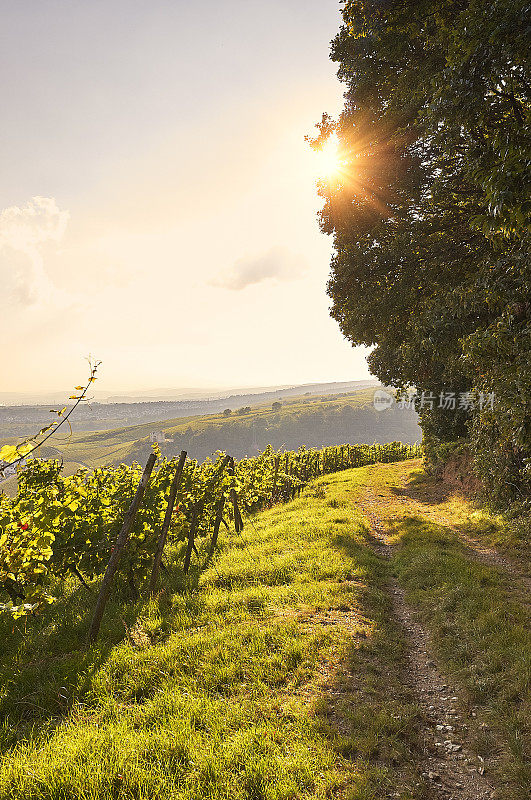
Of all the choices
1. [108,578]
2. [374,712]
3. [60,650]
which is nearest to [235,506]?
[108,578]

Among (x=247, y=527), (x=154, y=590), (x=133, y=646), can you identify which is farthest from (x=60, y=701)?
(x=247, y=527)

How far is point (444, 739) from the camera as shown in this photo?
15.5ft

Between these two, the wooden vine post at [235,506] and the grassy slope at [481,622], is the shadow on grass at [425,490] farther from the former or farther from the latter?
the wooden vine post at [235,506]

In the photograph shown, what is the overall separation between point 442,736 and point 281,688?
6.99 feet

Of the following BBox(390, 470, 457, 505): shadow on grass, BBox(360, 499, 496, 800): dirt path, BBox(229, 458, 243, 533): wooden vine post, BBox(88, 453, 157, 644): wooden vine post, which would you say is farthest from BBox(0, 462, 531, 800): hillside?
BBox(390, 470, 457, 505): shadow on grass

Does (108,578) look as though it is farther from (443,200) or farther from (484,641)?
(443,200)

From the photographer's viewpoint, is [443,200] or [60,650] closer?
[60,650]

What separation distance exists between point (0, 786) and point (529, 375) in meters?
8.14

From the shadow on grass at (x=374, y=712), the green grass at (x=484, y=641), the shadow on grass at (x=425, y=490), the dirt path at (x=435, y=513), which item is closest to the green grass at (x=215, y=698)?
the shadow on grass at (x=374, y=712)

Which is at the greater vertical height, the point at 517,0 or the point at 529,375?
the point at 517,0

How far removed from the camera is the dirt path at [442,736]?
404 cm

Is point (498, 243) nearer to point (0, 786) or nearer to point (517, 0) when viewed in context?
point (517, 0)

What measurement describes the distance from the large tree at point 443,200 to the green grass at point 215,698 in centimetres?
439

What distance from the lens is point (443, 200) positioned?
12359 millimetres
